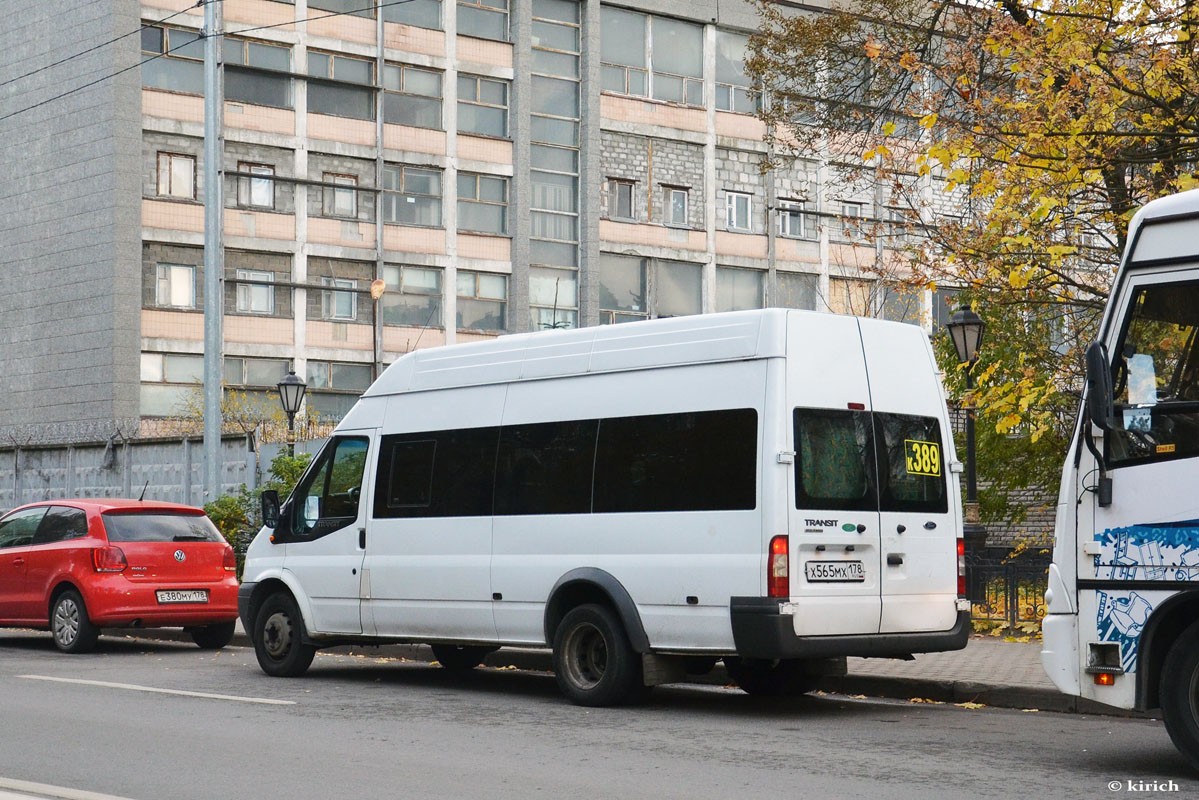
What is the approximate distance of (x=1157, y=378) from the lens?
8688 millimetres

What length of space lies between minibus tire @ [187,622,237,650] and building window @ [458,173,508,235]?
106 ft

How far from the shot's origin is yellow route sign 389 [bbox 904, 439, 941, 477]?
11844 mm

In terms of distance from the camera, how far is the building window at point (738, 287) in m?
54.3

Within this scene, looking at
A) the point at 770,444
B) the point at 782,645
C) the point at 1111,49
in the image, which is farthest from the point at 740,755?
the point at 1111,49

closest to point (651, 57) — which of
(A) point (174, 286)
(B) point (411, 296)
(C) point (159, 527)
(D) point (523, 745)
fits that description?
(B) point (411, 296)

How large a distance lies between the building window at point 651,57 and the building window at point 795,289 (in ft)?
22.3

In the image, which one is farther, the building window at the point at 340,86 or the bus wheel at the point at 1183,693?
the building window at the point at 340,86

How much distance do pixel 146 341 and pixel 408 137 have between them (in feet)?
33.0

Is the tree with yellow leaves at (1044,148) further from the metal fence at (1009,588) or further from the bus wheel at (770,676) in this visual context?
the bus wheel at (770,676)

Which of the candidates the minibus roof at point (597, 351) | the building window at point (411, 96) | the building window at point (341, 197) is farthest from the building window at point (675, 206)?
the minibus roof at point (597, 351)

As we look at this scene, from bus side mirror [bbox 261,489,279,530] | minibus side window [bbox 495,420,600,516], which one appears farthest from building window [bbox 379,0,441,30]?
minibus side window [bbox 495,420,600,516]

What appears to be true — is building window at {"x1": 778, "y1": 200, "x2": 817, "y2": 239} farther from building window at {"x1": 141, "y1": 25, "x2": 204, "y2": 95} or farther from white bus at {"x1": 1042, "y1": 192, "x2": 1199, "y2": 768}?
white bus at {"x1": 1042, "y1": 192, "x2": 1199, "y2": 768}

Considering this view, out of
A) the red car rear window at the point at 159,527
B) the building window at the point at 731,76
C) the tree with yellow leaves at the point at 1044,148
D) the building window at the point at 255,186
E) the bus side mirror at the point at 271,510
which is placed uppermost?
the building window at the point at 731,76

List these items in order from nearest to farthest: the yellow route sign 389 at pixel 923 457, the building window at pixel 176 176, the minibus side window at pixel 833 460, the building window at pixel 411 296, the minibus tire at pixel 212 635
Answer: the minibus side window at pixel 833 460 < the yellow route sign 389 at pixel 923 457 < the minibus tire at pixel 212 635 < the building window at pixel 176 176 < the building window at pixel 411 296
